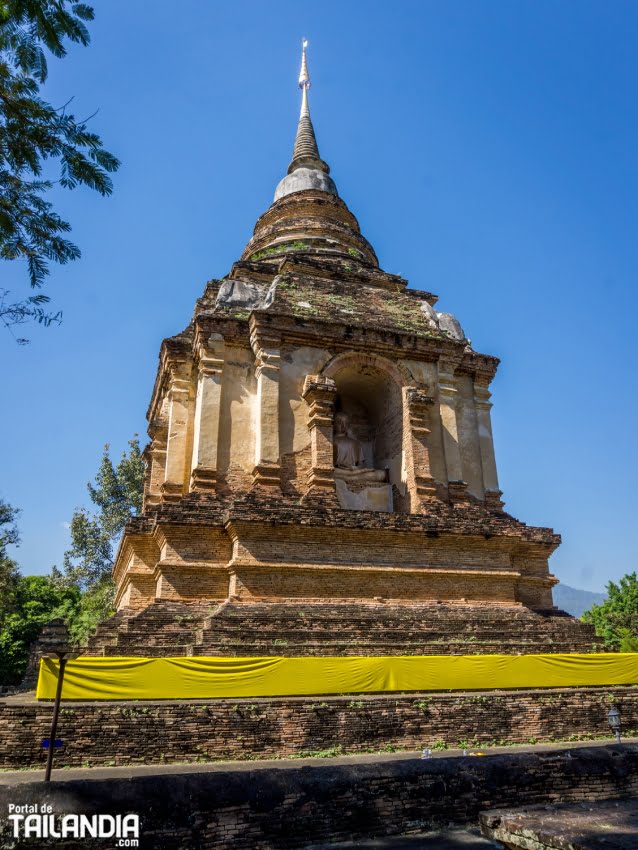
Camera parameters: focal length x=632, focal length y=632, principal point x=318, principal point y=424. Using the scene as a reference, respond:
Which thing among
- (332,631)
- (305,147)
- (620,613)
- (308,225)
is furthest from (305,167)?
(620,613)

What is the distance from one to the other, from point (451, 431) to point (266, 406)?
17.7 feet

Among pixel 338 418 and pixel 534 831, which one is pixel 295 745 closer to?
pixel 534 831

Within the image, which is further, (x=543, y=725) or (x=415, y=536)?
(x=415, y=536)

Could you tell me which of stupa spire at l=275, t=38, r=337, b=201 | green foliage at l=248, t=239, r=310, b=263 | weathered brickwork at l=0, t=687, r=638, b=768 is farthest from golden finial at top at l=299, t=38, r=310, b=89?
weathered brickwork at l=0, t=687, r=638, b=768

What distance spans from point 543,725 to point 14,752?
8.35m

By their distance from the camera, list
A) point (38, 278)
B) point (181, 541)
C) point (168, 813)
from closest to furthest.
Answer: point (168, 813)
point (38, 278)
point (181, 541)

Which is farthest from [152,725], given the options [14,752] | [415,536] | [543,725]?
[415,536]

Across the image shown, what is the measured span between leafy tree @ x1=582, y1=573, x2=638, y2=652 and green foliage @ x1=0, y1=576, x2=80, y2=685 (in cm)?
2960

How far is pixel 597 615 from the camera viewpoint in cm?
3788

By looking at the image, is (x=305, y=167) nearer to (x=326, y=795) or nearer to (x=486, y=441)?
(x=486, y=441)

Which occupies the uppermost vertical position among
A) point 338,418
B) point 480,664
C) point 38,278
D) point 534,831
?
point 338,418

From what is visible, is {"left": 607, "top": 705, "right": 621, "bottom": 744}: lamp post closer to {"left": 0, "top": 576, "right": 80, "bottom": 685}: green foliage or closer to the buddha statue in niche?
the buddha statue in niche

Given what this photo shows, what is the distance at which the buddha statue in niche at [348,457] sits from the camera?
685 inches

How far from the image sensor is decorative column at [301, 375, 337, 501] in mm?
15367
